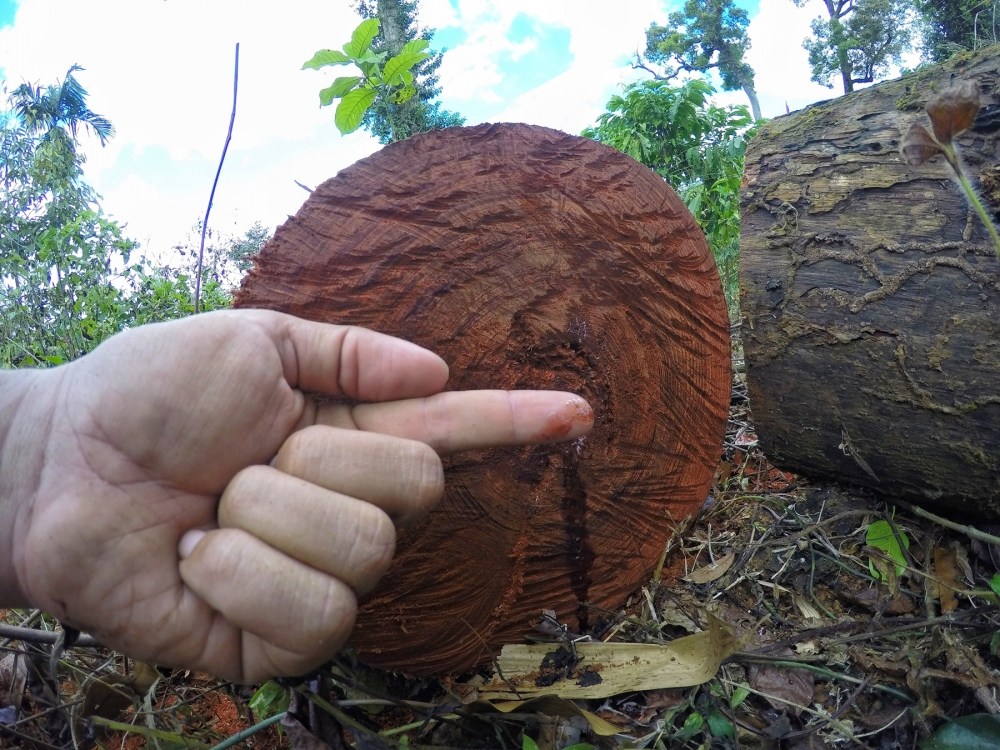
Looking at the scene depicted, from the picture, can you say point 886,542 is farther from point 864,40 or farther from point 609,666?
point 864,40

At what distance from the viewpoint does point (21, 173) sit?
7.73 m

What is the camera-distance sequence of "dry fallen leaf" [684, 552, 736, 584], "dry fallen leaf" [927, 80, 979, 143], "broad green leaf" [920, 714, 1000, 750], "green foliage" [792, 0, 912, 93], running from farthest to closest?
"green foliage" [792, 0, 912, 93]
"dry fallen leaf" [684, 552, 736, 584]
"broad green leaf" [920, 714, 1000, 750]
"dry fallen leaf" [927, 80, 979, 143]

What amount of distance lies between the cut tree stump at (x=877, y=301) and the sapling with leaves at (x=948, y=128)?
0.61 m

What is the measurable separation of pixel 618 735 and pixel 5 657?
1.80 meters

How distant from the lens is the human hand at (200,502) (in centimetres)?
93

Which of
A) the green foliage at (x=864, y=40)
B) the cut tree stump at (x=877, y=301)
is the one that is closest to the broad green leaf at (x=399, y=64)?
the cut tree stump at (x=877, y=301)

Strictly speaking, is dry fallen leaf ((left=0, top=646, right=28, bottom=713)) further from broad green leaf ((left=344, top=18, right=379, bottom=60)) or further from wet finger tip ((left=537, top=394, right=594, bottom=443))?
broad green leaf ((left=344, top=18, right=379, bottom=60))

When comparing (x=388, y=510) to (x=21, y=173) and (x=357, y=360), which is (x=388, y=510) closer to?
(x=357, y=360)

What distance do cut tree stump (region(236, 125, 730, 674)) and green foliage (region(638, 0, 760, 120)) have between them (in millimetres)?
24051

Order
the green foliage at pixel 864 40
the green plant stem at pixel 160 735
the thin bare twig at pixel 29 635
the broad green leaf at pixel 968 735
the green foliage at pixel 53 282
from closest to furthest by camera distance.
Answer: the broad green leaf at pixel 968 735 → the green plant stem at pixel 160 735 → the thin bare twig at pixel 29 635 → the green foliage at pixel 53 282 → the green foliage at pixel 864 40

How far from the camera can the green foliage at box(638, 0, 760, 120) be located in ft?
74.4

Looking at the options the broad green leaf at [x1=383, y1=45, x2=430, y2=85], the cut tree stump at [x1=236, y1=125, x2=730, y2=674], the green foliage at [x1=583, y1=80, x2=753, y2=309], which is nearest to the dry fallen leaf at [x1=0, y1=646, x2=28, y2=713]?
the cut tree stump at [x1=236, y1=125, x2=730, y2=674]

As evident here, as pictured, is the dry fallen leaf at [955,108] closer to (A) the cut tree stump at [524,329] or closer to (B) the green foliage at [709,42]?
(A) the cut tree stump at [524,329]

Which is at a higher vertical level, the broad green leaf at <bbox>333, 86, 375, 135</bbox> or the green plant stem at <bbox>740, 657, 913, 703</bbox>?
the broad green leaf at <bbox>333, 86, 375, 135</bbox>
